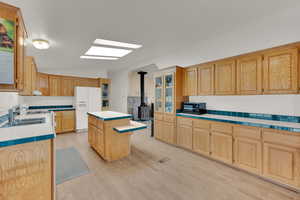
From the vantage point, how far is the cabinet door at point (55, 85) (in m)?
4.96

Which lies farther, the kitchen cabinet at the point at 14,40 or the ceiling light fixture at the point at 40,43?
the ceiling light fixture at the point at 40,43

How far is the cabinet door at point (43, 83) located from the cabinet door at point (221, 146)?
550 centimetres

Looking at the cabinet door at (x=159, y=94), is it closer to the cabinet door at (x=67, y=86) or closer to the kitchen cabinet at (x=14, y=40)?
the kitchen cabinet at (x=14, y=40)

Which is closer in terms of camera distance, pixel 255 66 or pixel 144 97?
pixel 255 66

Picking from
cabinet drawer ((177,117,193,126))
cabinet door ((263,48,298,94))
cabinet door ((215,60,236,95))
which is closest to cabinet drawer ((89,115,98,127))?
cabinet drawer ((177,117,193,126))

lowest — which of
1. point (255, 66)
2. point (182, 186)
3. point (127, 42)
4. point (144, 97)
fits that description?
point (182, 186)

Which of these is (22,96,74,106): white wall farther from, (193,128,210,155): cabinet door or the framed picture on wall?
(193,128,210,155): cabinet door

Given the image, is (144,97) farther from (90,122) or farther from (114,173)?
(114,173)

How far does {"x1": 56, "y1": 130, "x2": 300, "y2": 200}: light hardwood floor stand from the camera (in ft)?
5.93

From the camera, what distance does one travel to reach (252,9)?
2.02 metres

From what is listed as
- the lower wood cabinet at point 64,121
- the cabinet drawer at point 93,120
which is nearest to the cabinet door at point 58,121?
the lower wood cabinet at point 64,121

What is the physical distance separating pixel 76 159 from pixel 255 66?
3.88 m

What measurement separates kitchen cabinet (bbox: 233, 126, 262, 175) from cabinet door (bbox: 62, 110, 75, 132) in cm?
508

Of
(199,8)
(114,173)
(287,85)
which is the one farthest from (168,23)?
(114,173)
